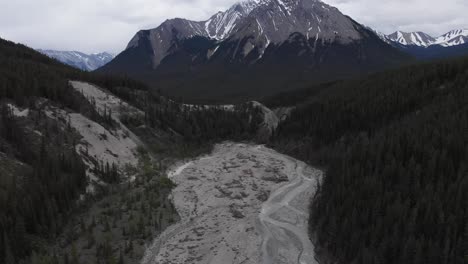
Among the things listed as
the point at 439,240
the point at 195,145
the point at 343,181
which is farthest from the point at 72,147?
the point at 439,240

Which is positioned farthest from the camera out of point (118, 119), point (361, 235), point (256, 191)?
point (118, 119)

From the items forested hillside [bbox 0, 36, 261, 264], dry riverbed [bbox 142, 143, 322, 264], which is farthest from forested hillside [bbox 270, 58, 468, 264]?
forested hillside [bbox 0, 36, 261, 264]

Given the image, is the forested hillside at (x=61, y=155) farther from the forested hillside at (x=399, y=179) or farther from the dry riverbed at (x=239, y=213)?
the forested hillside at (x=399, y=179)

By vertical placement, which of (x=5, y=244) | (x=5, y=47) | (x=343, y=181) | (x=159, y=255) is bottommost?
(x=159, y=255)

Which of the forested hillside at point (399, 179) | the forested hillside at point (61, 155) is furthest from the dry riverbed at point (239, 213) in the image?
the forested hillside at point (399, 179)

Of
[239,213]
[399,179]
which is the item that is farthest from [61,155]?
[399,179]

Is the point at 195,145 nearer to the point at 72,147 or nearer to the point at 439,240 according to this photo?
the point at 72,147
